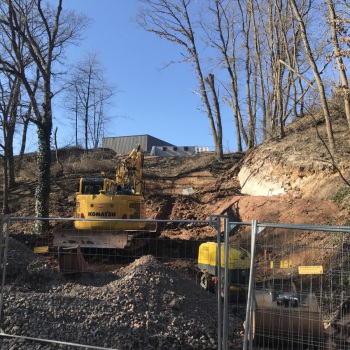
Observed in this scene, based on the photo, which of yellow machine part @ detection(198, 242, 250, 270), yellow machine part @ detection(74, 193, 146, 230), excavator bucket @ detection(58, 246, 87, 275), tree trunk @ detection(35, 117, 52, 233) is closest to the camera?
yellow machine part @ detection(198, 242, 250, 270)

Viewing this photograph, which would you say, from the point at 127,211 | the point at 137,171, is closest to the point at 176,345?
the point at 127,211

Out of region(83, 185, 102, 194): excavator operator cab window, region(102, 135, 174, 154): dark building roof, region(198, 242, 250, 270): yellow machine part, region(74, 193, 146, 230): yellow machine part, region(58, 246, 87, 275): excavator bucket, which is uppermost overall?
region(102, 135, 174, 154): dark building roof

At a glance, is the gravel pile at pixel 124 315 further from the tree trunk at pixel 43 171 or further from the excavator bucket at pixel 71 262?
the tree trunk at pixel 43 171

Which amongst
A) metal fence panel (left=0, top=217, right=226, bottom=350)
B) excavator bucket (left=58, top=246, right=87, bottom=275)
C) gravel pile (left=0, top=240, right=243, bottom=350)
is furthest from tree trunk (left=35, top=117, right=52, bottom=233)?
gravel pile (left=0, top=240, right=243, bottom=350)

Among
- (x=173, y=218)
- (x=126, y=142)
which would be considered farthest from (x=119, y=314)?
(x=126, y=142)

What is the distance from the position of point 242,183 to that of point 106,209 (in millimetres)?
11004

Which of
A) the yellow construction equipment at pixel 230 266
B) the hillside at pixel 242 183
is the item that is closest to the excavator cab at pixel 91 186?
the hillside at pixel 242 183

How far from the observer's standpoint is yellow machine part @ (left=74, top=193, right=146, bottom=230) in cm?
1532

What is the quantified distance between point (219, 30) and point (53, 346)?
3265 centimetres

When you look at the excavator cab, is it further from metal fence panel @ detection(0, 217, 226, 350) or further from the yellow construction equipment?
metal fence panel @ detection(0, 217, 226, 350)

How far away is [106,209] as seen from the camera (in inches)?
607

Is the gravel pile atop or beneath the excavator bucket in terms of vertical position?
beneath

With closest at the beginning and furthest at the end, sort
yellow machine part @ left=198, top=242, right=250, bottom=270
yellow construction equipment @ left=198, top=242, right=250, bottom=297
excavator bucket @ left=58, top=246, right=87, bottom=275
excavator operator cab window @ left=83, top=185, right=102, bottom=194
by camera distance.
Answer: yellow construction equipment @ left=198, top=242, right=250, bottom=297, yellow machine part @ left=198, top=242, right=250, bottom=270, excavator bucket @ left=58, top=246, right=87, bottom=275, excavator operator cab window @ left=83, top=185, right=102, bottom=194

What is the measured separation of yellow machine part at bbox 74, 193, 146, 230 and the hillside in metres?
4.74
